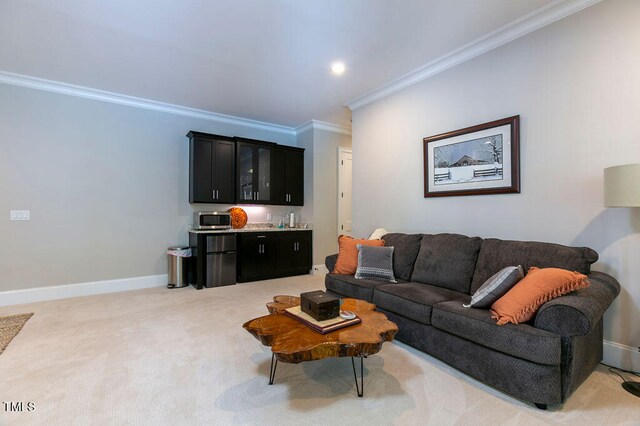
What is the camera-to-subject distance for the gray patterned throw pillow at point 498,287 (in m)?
2.07

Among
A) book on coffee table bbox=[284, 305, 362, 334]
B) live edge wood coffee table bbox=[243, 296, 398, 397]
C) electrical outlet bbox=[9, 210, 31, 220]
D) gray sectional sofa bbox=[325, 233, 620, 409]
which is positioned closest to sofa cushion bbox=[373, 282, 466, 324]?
gray sectional sofa bbox=[325, 233, 620, 409]

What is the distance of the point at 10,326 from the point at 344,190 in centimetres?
486

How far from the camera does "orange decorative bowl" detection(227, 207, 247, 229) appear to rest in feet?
16.9

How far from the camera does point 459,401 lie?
71.2 inches

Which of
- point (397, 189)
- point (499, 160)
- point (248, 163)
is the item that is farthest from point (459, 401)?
point (248, 163)

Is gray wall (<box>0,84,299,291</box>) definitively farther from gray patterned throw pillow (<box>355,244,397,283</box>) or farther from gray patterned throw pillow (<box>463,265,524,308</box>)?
gray patterned throw pillow (<box>463,265,524,308</box>)

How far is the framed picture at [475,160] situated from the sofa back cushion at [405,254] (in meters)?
0.62

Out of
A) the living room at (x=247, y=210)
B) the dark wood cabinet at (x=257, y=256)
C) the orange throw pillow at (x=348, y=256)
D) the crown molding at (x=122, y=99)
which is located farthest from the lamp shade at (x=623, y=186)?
the crown molding at (x=122, y=99)

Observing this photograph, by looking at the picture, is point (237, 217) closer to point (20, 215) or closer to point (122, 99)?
point (122, 99)

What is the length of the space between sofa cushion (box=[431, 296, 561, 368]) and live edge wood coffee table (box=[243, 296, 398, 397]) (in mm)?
516

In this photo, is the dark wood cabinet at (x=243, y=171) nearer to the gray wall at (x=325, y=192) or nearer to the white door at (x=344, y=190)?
the gray wall at (x=325, y=192)

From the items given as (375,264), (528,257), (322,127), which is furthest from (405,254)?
(322,127)

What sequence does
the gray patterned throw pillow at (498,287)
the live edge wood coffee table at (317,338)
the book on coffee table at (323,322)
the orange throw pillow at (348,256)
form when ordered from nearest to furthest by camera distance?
the live edge wood coffee table at (317,338)
the book on coffee table at (323,322)
the gray patterned throw pillow at (498,287)
the orange throw pillow at (348,256)

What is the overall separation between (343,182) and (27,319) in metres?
4.79
